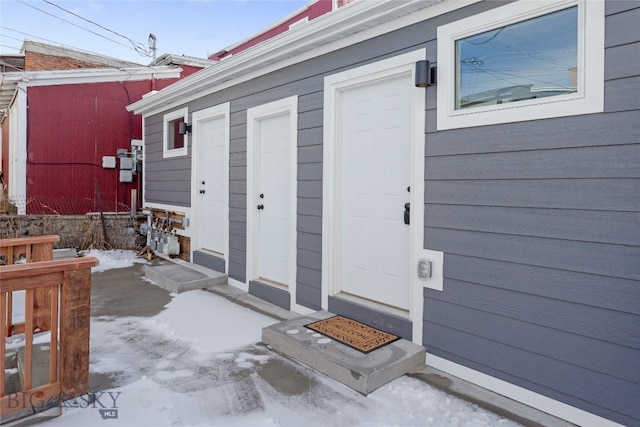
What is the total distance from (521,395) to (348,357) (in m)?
0.99

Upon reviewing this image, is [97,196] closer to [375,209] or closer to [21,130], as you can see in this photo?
[21,130]

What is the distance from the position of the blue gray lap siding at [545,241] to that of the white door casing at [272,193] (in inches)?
48.4

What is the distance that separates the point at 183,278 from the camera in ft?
15.1

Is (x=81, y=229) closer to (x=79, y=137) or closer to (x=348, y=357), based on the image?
(x=79, y=137)

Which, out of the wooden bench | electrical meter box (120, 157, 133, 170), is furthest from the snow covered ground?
electrical meter box (120, 157, 133, 170)

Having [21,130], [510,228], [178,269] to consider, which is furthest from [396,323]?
[21,130]

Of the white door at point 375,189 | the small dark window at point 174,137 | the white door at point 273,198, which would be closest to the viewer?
the white door at point 375,189

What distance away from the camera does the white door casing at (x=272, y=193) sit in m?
3.81

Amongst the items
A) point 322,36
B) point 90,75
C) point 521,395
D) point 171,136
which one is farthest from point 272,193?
Result: point 90,75

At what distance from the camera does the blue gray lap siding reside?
6.18 feet

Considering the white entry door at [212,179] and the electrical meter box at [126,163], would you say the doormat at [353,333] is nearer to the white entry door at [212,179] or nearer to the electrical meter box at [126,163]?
the white entry door at [212,179]

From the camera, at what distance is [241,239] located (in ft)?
15.0

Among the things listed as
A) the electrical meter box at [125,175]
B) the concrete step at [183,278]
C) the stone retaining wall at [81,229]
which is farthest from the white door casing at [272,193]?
the electrical meter box at [125,175]
